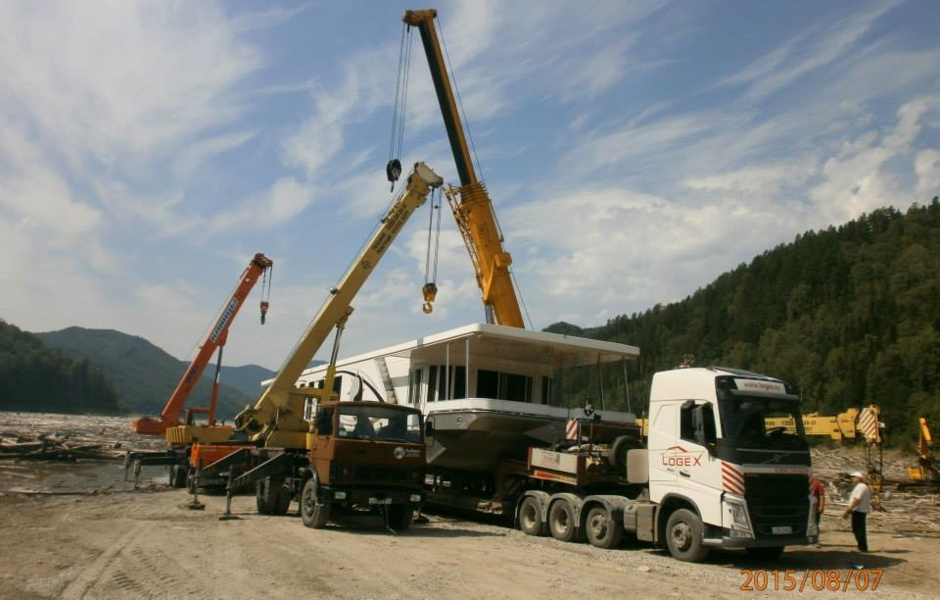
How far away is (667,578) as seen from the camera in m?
8.99

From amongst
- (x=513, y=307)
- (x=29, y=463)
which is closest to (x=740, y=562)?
(x=513, y=307)

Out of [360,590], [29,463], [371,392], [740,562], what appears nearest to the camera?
[360,590]

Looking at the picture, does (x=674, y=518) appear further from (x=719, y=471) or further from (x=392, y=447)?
(x=392, y=447)

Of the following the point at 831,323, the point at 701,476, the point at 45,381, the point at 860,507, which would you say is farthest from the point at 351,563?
the point at 45,381

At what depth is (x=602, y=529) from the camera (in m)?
12.0

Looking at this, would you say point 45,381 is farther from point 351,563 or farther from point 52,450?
point 351,563

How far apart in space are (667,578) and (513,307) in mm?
10251

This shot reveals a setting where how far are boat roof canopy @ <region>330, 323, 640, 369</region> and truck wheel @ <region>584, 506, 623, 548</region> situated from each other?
13.2ft

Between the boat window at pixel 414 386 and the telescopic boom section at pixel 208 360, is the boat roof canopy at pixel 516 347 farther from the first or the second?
the telescopic boom section at pixel 208 360

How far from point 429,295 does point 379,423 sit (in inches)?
232

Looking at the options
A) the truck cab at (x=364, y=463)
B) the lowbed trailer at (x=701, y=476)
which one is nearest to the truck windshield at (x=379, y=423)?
the truck cab at (x=364, y=463)

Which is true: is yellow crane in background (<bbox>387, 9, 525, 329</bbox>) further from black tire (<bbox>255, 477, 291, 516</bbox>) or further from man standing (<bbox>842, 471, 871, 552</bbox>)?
man standing (<bbox>842, 471, 871, 552</bbox>)

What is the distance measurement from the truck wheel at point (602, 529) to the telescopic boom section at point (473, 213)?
6.91 m
